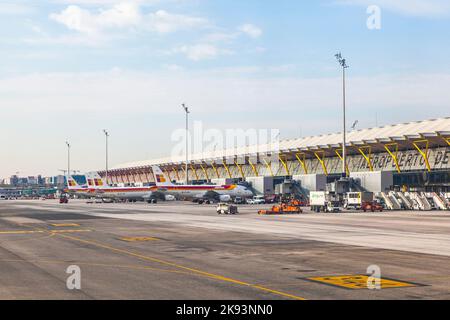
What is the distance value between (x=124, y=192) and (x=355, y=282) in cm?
11829

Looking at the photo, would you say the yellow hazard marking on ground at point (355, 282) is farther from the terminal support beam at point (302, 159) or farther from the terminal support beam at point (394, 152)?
the terminal support beam at point (302, 159)

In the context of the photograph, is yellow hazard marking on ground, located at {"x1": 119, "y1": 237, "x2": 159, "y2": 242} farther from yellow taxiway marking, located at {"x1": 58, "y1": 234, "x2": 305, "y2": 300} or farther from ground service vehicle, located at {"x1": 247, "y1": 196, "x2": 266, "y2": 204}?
ground service vehicle, located at {"x1": 247, "y1": 196, "x2": 266, "y2": 204}

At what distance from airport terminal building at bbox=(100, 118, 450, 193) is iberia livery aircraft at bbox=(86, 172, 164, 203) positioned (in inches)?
699

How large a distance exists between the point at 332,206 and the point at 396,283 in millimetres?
57719

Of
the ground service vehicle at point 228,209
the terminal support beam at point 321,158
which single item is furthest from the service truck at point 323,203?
the terminal support beam at point 321,158

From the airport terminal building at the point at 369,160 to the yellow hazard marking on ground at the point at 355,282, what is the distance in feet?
227

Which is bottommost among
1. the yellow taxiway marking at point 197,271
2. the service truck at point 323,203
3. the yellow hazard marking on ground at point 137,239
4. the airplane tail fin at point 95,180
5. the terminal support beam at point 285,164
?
the yellow hazard marking on ground at point 137,239

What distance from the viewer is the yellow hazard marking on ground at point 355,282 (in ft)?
61.9

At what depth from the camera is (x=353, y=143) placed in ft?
342

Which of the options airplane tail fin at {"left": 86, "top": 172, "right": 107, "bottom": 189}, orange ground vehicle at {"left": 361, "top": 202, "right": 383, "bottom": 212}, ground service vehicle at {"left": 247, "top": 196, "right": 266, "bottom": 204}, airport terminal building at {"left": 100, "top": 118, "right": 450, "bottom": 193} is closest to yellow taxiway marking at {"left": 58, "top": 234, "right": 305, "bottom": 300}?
orange ground vehicle at {"left": 361, "top": 202, "right": 383, "bottom": 212}

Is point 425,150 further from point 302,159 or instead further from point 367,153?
point 302,159

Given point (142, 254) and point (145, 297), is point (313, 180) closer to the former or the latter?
point (142, 254)

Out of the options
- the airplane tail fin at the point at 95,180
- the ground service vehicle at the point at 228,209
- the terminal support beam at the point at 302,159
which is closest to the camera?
the ground service vehicle at the point at 228,209
